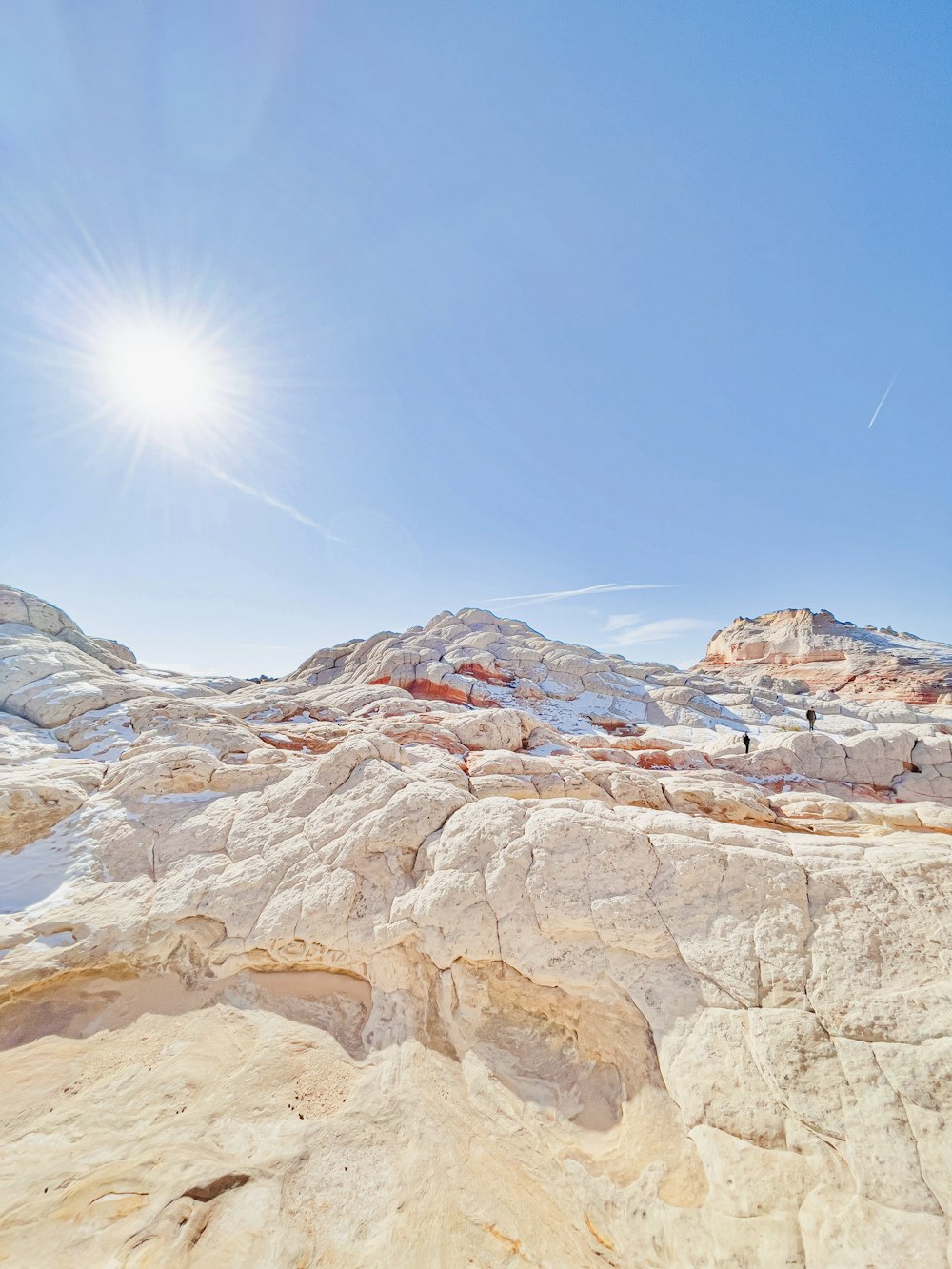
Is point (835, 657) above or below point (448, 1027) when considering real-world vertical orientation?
above

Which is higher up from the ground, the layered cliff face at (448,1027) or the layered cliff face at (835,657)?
the layered cliff face at (835,657)

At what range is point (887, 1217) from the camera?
3.46m

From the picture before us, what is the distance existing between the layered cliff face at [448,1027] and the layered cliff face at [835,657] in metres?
61.0

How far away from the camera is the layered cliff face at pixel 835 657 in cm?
5472

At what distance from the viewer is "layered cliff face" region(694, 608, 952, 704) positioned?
2154 inches

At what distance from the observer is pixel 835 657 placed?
65562mm

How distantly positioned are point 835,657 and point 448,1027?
79.2 meters

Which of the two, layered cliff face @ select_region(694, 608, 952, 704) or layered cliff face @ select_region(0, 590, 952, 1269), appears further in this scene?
layered cliff face @ select_region(694, 608, 952, 704)

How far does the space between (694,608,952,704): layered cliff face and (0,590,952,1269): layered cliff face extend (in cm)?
6099

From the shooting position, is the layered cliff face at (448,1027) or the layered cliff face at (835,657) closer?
the layered cliff face at (448,1027)

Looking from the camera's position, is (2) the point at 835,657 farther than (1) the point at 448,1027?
Yes

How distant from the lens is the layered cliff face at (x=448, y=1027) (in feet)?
12.9

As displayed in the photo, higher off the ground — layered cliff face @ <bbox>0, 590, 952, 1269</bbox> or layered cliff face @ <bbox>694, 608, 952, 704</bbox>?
layered cliff face @ <bbox>694, 608, 952, 704</bbox>

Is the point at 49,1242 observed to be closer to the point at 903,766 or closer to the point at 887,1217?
the point at 887,1217
